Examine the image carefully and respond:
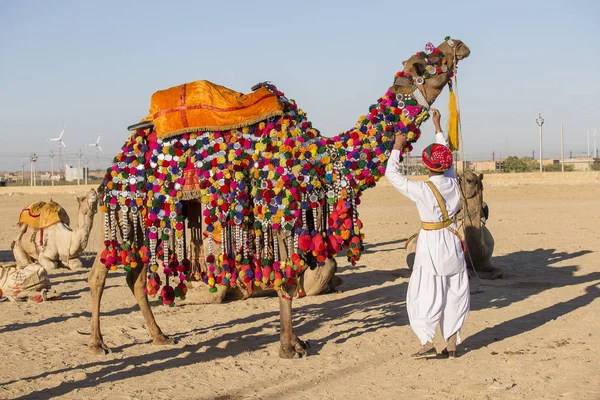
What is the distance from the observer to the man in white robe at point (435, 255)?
6.62m

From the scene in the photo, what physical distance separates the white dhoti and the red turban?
36.7 inches

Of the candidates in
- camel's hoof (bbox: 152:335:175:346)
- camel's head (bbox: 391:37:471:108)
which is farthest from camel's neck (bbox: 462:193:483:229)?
camel's hoof (bbox: 152:335:175:346)

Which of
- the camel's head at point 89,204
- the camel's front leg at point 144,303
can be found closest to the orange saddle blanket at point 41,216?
the camel's head at point 89,204

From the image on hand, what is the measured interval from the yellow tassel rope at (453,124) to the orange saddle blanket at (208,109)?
1613 mm

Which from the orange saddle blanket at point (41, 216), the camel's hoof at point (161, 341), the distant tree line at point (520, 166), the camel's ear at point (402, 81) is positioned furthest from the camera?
the distant tree line at point (520, 166)

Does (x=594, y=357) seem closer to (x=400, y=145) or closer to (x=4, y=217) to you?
(x=400, y=145)

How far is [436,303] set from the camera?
6.65 m

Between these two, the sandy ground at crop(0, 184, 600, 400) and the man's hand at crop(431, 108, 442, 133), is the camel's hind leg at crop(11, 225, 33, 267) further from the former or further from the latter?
the man's hand at crop(431, 108, 442, 133)

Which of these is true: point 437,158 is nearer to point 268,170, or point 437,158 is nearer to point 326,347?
point 268,170

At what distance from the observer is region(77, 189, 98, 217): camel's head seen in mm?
12492

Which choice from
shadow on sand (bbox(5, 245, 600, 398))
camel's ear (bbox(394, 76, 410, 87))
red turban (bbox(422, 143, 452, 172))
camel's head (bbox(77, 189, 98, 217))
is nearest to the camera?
red turban (bbox(422, 143, 452, 172))

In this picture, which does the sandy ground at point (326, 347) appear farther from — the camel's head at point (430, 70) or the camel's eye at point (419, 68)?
the camel's eye at point (419, 68)

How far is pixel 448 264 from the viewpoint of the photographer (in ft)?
21.8

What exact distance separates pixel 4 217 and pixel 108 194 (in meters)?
22.8
